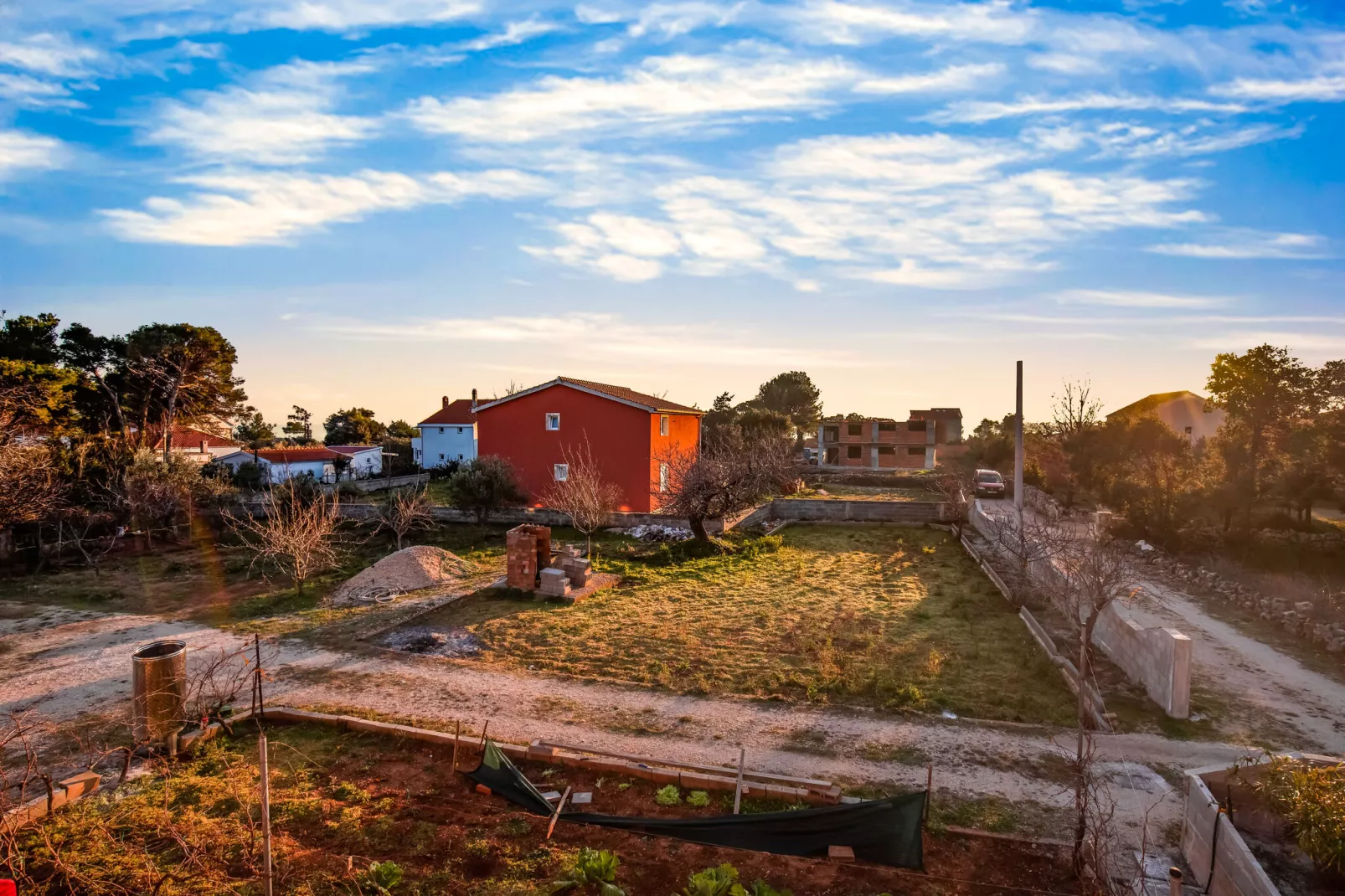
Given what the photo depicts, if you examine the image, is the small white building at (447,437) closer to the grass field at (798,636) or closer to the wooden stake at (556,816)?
the grass field at (798,636)

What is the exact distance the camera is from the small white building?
53750mm

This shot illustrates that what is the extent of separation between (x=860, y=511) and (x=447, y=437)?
1371 inches

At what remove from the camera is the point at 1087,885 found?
6.48m

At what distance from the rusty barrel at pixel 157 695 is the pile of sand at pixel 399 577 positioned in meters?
8.30

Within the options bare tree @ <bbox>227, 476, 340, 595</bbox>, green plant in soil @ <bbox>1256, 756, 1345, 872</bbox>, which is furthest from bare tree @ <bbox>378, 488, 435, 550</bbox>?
green plant in soil @ <bbox>1256, 756, 1345, 872</bbox>

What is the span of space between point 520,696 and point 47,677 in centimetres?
893

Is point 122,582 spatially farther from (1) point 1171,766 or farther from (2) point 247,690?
(1) point 1171,766

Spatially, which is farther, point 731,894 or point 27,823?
point 27,823

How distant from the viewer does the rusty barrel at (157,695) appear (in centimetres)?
935

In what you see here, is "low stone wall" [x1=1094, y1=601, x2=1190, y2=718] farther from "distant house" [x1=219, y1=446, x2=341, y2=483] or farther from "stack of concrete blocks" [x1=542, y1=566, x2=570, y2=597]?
"distant house" [x1=219, y1=446, x2=341, y2=483]

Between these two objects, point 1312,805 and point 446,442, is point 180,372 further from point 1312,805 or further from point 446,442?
point 1312,805

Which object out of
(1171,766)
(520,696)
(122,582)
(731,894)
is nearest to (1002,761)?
(1171,766)

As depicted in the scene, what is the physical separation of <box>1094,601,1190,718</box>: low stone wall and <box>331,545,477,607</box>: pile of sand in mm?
16373

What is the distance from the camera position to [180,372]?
3394cm
